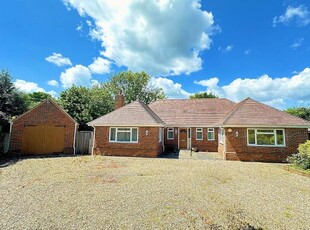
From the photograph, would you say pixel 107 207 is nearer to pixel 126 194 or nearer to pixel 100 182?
pixel 126 194

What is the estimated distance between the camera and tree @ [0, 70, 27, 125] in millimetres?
17203

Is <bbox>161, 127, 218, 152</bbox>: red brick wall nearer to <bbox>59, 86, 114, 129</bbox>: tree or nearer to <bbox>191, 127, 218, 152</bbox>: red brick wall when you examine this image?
<bbox>191, 127, 218, 152</bbox>: red brick wall

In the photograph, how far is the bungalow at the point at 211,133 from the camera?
13.2 metres

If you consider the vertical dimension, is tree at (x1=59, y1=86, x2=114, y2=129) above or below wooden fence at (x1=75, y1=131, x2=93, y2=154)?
above

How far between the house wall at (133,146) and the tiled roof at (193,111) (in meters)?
5.21

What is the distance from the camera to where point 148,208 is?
5.12 metres

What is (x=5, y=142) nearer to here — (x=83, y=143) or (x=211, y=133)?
(x=83, y=143)

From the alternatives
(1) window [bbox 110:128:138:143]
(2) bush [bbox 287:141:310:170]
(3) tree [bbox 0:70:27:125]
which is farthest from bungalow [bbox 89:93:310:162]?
(3) tree [bbox 0:70:27:125]

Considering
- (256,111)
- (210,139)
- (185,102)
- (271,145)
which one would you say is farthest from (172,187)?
(185,102)

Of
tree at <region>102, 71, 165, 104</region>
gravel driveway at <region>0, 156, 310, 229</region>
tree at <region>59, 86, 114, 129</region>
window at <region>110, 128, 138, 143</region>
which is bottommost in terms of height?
gravel driveway at <region>0, 156, 310, 229</region>

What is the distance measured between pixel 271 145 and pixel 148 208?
11.6 meters

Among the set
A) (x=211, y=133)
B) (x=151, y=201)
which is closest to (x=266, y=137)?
(x=211, y=133)

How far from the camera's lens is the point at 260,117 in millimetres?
14039

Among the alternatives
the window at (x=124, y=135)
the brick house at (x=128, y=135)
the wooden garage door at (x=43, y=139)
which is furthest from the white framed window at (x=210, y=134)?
the wooden garage door at (x=43, y=139)
